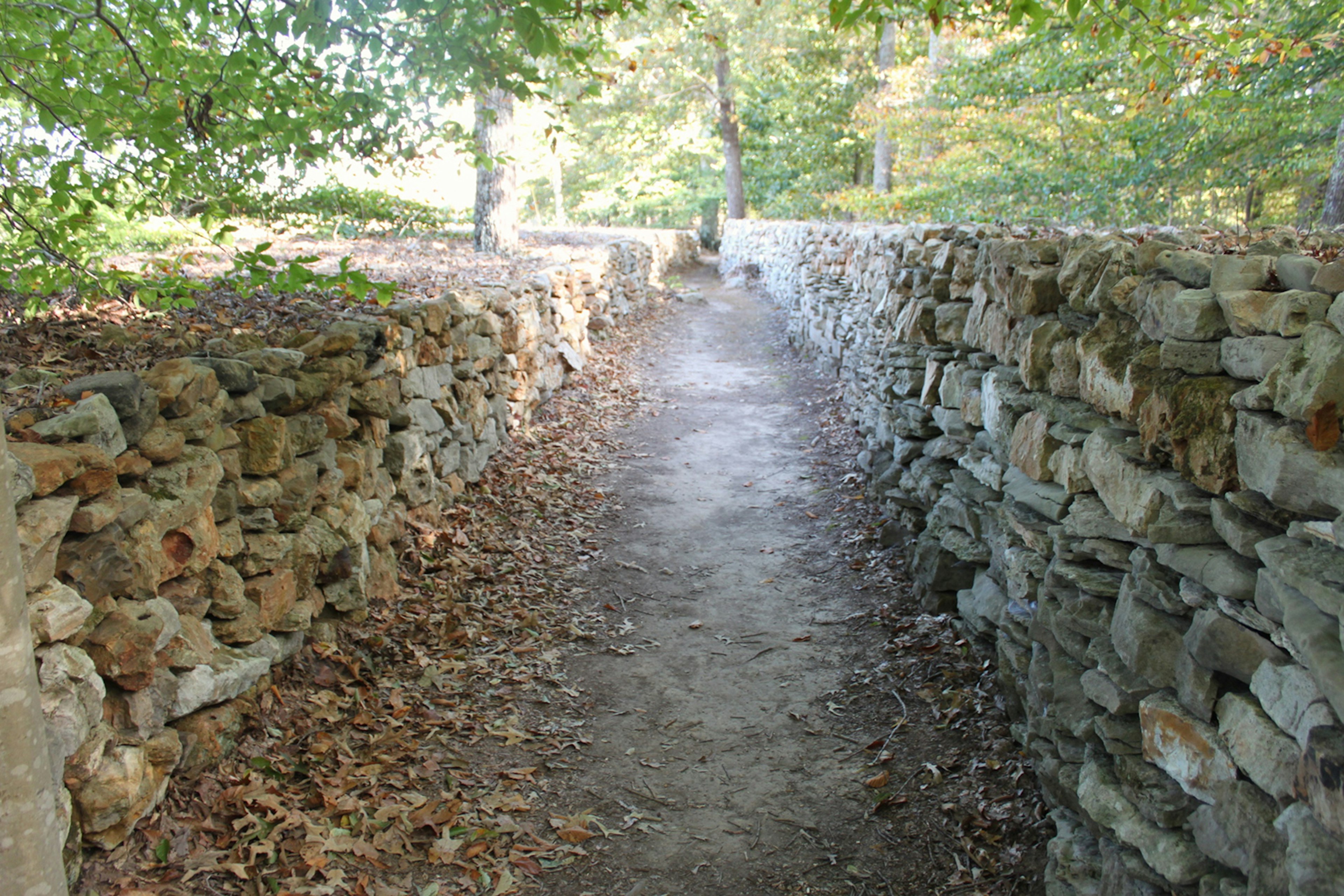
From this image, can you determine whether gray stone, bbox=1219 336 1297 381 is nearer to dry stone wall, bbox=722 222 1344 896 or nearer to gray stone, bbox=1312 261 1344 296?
dry stone wall, bbox=722 222 1344 896

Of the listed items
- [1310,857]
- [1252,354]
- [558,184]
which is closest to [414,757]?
[1310,857]

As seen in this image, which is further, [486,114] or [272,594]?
[486,114]

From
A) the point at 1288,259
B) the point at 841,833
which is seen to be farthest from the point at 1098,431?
the point at 841,833

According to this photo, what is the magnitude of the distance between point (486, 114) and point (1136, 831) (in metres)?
4.32

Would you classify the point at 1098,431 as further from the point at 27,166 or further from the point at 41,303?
the point at 27,166

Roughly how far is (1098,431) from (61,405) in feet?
11.4

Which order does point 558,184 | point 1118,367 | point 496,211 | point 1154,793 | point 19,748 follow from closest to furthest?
point 19,748 < point 1154,793 < point 1118,367 < point 496,211 < point 558,184

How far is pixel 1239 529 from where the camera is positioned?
2.12m

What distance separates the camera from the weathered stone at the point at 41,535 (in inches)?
88.0

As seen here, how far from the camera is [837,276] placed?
10.0 meters

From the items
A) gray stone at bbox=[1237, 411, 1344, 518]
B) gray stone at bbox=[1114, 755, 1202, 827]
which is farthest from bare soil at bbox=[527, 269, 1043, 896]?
gray stone at bbox=[1237, 411, 1344, 518]

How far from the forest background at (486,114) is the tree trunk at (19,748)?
2103 mm

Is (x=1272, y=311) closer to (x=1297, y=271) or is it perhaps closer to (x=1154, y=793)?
(x=1297, y=271)

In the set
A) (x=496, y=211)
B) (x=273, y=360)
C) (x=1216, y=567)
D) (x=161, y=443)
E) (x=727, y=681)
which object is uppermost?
(x=496, y=211)
